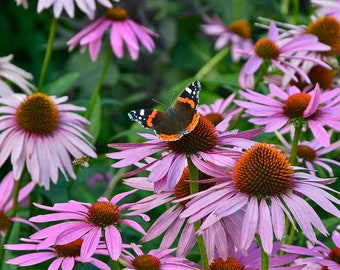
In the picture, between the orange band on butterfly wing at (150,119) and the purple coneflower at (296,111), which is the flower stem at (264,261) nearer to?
the orange band on butterfly wing at (150,119)

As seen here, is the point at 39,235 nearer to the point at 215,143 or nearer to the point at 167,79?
the point at 215,143

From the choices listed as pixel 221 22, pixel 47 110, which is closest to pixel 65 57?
pixel 221 22

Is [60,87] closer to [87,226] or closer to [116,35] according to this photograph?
[116,35]

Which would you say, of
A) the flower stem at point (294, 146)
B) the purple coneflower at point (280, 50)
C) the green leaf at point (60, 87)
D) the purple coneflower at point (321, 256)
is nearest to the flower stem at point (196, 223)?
the purple coneflower at point (321, 256)

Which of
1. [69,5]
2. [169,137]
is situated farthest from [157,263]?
[69,5]

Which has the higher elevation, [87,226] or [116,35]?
[87,226]

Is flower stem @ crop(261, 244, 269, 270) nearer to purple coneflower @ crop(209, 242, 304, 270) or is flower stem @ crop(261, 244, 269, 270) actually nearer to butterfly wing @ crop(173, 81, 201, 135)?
purple coneflower @ crop(209, 242, 304, 270)

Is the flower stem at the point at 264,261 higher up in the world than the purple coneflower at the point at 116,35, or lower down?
higher up
